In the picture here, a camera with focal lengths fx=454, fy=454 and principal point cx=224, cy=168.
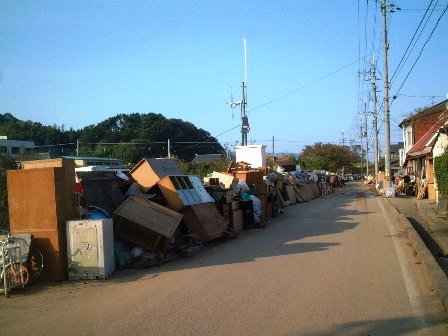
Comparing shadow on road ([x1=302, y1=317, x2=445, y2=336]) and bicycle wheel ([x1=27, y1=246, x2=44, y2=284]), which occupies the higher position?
bicycle wheel ([x1=27, y1=246, x2=44, y2=284])

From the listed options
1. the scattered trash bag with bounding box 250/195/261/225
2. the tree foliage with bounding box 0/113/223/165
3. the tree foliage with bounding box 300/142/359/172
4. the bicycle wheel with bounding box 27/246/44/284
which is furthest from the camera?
the tree foliage with bounding box 300/142/359/172

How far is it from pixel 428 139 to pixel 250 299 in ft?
92.6

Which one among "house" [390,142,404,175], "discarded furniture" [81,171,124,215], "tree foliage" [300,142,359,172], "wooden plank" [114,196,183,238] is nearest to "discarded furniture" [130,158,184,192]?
"discarded furniture" [81,171,124,215]

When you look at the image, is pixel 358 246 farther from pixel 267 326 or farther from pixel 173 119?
pixel 173 119

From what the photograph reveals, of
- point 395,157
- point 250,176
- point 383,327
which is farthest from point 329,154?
point 383,327

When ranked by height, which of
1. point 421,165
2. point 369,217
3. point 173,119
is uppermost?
point 173,119

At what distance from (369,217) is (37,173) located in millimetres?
14371

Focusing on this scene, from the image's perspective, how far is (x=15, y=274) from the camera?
25.5ft

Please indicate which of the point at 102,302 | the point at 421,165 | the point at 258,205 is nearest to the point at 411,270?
the point at 102,302

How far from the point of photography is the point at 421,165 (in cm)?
3275

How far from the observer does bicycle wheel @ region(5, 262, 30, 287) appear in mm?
7664

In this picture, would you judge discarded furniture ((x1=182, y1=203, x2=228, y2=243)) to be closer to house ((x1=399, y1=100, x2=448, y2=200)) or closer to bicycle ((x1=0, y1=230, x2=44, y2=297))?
bicycle ((x1=0, y1=230, x2=44, y2=297))

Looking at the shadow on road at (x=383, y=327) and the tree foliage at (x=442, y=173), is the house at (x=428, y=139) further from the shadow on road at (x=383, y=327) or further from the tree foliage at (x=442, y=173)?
the shadow on road at (x=383, y=327)

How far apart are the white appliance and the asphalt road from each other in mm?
301
